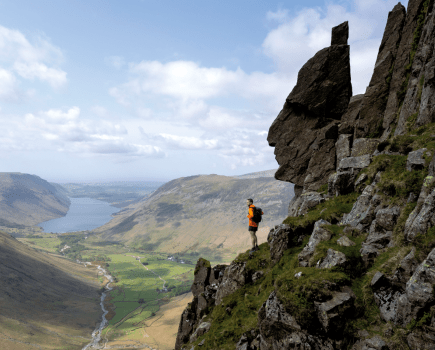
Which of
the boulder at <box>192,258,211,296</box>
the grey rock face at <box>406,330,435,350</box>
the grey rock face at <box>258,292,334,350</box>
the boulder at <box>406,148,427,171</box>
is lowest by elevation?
the boulder at <box>192,258,211,296</box>

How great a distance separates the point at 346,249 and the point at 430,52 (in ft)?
77.0

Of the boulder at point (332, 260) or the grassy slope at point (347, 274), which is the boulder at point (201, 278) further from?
the boulder at point (332, 260)

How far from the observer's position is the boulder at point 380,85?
31.1 meters

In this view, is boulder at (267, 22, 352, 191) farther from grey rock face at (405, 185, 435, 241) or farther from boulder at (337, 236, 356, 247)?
grey rock face at (405, 185, 435, 241)

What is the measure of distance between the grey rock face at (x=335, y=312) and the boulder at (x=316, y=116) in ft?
77.8

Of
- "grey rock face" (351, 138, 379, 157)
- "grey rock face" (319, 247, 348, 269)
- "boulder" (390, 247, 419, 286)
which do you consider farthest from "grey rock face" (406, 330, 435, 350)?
"grey rock face" (351, 138, 379, 157)

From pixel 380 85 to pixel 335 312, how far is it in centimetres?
3051

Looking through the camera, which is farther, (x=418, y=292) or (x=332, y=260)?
(x=332, y=260)

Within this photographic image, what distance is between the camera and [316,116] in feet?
129

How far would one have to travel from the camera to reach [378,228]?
16.3m

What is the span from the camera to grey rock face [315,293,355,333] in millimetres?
13148

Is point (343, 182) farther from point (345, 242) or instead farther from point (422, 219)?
point (422, 219)

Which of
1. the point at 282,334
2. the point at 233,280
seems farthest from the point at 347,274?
the point at 233,280

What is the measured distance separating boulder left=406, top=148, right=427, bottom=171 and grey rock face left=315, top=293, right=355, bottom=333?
9.98 m
